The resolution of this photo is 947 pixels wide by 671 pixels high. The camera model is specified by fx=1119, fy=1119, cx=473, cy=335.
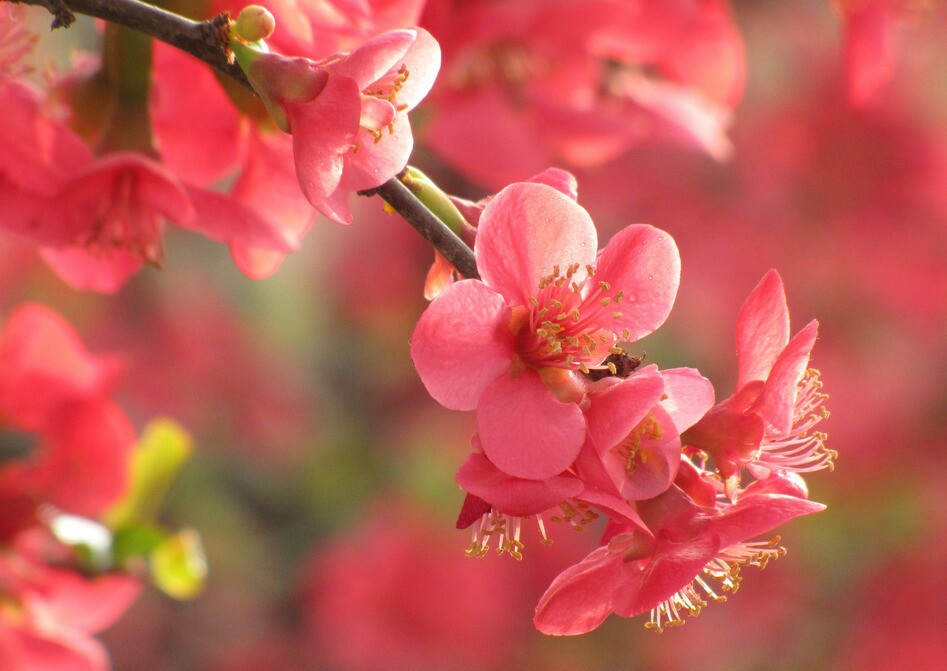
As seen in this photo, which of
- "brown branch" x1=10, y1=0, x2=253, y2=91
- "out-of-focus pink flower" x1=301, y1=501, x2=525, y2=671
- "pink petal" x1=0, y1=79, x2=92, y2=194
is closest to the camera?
"brown branch" x1=10, y1=0, x2=253, y2=91

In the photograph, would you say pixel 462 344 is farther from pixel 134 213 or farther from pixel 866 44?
pixel 866 44

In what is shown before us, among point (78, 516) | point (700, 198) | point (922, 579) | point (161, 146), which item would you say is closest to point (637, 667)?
point (922, 579)

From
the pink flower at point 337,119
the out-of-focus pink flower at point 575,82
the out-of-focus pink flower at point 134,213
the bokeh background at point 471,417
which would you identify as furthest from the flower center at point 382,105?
the bokeh background at point 471,417

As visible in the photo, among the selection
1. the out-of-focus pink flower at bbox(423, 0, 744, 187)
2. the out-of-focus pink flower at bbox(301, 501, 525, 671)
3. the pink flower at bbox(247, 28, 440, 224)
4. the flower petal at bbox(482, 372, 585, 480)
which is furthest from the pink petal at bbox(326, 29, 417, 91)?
the out-of-focus pink flower at bbox(301, 501, 525, 671)

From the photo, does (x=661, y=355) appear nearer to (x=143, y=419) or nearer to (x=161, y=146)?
(x=143, y=419)

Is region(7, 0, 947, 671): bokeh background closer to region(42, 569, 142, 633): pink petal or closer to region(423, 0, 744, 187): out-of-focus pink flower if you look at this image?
region(423, 0, 744, 187): out-of-focus pink flower
